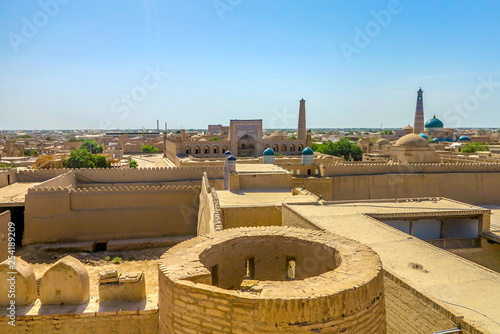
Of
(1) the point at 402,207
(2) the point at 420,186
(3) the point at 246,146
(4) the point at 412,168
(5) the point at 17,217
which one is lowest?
(5) the point at 17,217

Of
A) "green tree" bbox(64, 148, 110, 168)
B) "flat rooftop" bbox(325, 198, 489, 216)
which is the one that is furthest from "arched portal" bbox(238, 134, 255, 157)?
"flat rooftop" bbox(325, 198, 489, 216)

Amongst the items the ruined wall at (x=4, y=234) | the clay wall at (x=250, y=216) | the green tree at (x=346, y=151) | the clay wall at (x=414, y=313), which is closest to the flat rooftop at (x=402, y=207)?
the clay wall at (x=250, y=216)

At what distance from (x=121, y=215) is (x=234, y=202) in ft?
20.2

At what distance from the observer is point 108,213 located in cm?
1582

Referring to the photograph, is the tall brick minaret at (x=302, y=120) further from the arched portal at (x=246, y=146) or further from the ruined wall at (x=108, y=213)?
the ruined wall at (x=108, y=213)

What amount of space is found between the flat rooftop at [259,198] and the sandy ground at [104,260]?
3.26 meters

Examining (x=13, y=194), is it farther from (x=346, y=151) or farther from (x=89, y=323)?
(x=346, y=151)

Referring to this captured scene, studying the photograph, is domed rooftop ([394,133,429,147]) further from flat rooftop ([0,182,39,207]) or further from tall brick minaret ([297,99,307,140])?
tall brick minaret ([297,99,307,140])

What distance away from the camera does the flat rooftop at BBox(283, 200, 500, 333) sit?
192 inches

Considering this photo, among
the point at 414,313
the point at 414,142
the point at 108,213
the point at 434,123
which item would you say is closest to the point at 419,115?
the point at 434,123

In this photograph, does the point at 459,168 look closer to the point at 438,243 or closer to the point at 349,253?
the point at 438,243

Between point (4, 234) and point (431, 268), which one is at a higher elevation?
point (431, 268)

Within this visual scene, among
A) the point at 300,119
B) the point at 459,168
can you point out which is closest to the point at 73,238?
the point at 459,168

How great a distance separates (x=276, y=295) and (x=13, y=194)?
1786cm
